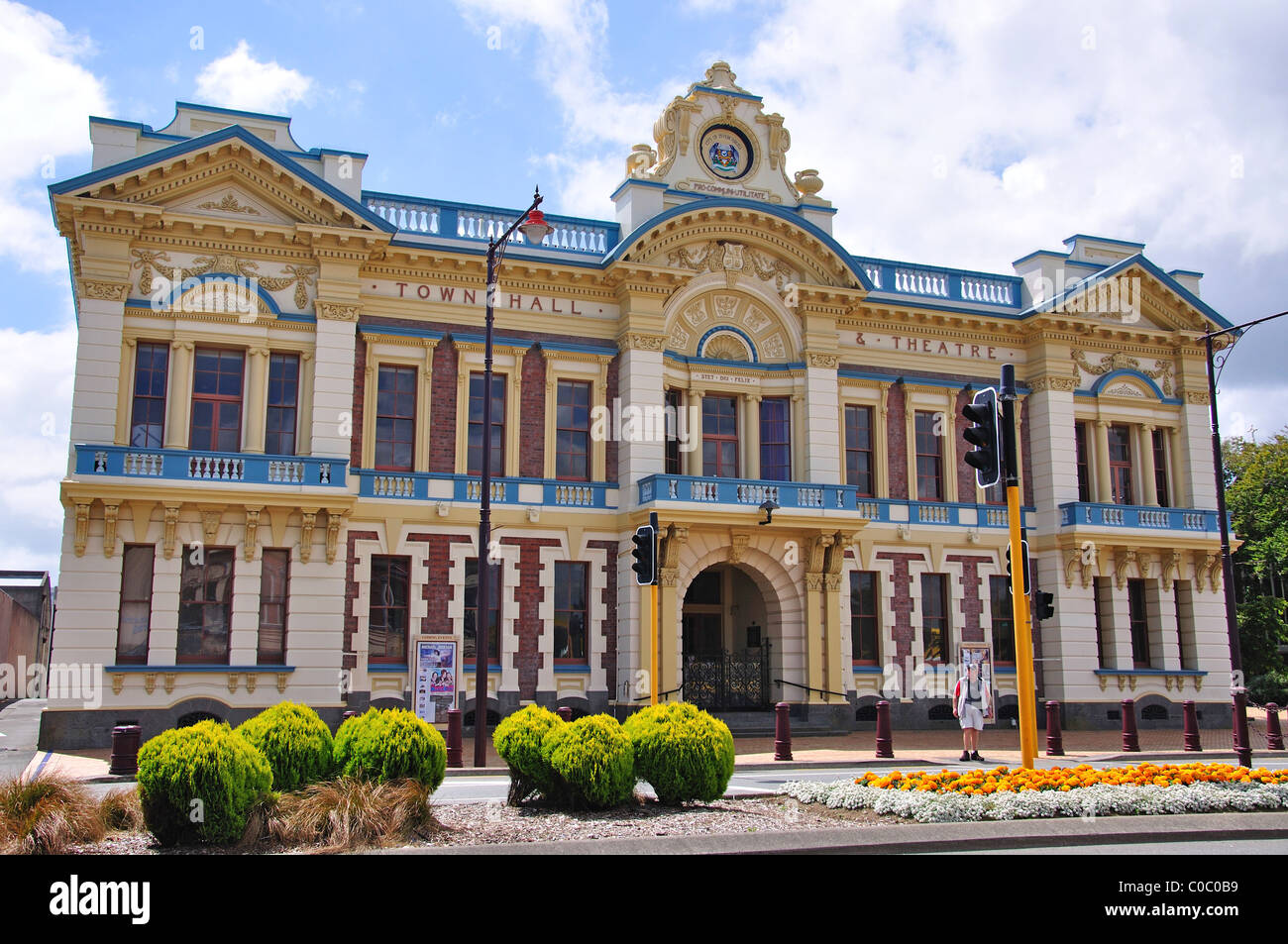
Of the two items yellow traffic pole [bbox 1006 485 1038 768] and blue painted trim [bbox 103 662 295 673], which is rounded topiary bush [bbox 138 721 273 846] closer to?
yellow traffic pole [bbox 1006 485 1038 768]

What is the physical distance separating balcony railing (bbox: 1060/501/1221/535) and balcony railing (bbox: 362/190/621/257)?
14.3 metres

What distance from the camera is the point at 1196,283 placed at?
34.6 metres

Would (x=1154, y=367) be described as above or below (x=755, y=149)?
below

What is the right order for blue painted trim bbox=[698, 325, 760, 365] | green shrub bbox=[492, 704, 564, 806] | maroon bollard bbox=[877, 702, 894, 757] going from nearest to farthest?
1. green shrub bbox=[492, 704, 564, 806]
2. maroon bollard bbox=[877, 702, 894, 757]
3. blue painted trim bbox=[698, 325, 760, 365]

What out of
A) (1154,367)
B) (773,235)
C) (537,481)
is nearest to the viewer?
(537,481)

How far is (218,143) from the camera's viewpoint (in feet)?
79.4

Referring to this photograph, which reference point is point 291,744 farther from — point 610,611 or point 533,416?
point 533,416

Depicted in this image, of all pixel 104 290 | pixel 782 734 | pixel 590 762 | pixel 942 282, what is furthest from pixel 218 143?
pixel 942 282

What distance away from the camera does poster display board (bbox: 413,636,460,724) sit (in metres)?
25.0

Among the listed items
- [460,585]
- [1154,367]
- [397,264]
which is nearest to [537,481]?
[460,585]

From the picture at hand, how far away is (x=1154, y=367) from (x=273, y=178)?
2485cm

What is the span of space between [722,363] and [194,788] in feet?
68.8

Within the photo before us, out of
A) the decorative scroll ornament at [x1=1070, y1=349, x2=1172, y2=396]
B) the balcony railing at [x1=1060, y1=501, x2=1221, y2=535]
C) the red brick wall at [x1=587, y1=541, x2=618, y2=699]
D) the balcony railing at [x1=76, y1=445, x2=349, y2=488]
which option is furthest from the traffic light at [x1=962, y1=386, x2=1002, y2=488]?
the decorative scroll ornament at [x1=1070, y1=349, x2=1172, y2=396]
